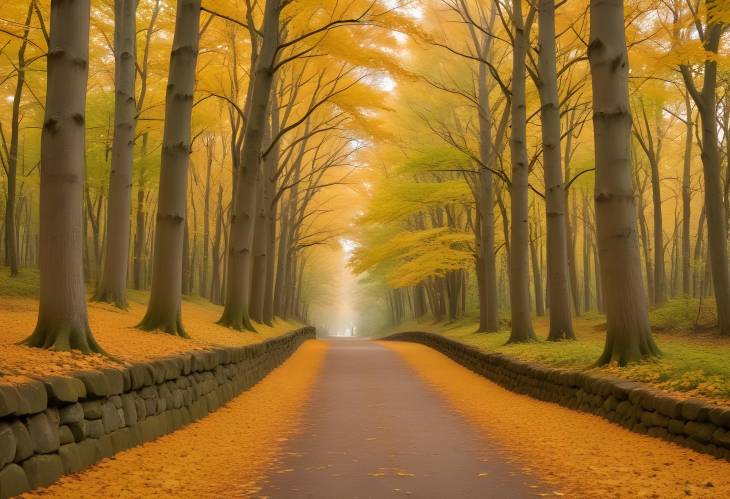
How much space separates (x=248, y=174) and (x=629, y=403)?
A: 1219cm

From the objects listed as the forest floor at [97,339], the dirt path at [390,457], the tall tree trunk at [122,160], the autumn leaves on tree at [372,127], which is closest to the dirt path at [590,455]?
the dirt path at [390,457]

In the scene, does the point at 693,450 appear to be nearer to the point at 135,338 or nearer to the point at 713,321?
the point at 135,338

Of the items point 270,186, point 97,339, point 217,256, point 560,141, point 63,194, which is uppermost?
point 270,186

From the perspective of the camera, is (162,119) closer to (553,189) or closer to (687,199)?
(553,189)

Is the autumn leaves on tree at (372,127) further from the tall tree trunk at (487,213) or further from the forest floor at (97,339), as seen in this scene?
the forest floor at (97,339)

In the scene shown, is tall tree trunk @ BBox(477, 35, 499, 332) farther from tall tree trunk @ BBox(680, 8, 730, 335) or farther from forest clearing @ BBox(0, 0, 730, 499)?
tall tree trunk @ BBox(680, 8, 730, 335)

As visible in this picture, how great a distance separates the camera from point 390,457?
6.11 m

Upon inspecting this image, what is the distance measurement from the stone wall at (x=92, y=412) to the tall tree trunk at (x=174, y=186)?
2700 mm

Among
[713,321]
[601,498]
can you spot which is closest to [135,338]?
[601,498]

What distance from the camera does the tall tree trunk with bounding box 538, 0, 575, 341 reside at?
15.3m

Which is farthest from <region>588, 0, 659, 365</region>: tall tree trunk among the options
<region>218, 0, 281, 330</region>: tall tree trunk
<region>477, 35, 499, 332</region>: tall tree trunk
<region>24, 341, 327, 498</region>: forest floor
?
<region>477, 35, 499, 332</region>: tall tree trunk

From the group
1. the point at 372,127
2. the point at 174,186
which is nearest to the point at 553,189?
the point at 372,127

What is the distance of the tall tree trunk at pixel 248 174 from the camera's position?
16.6 meters

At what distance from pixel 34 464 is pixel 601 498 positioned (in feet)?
12.1
